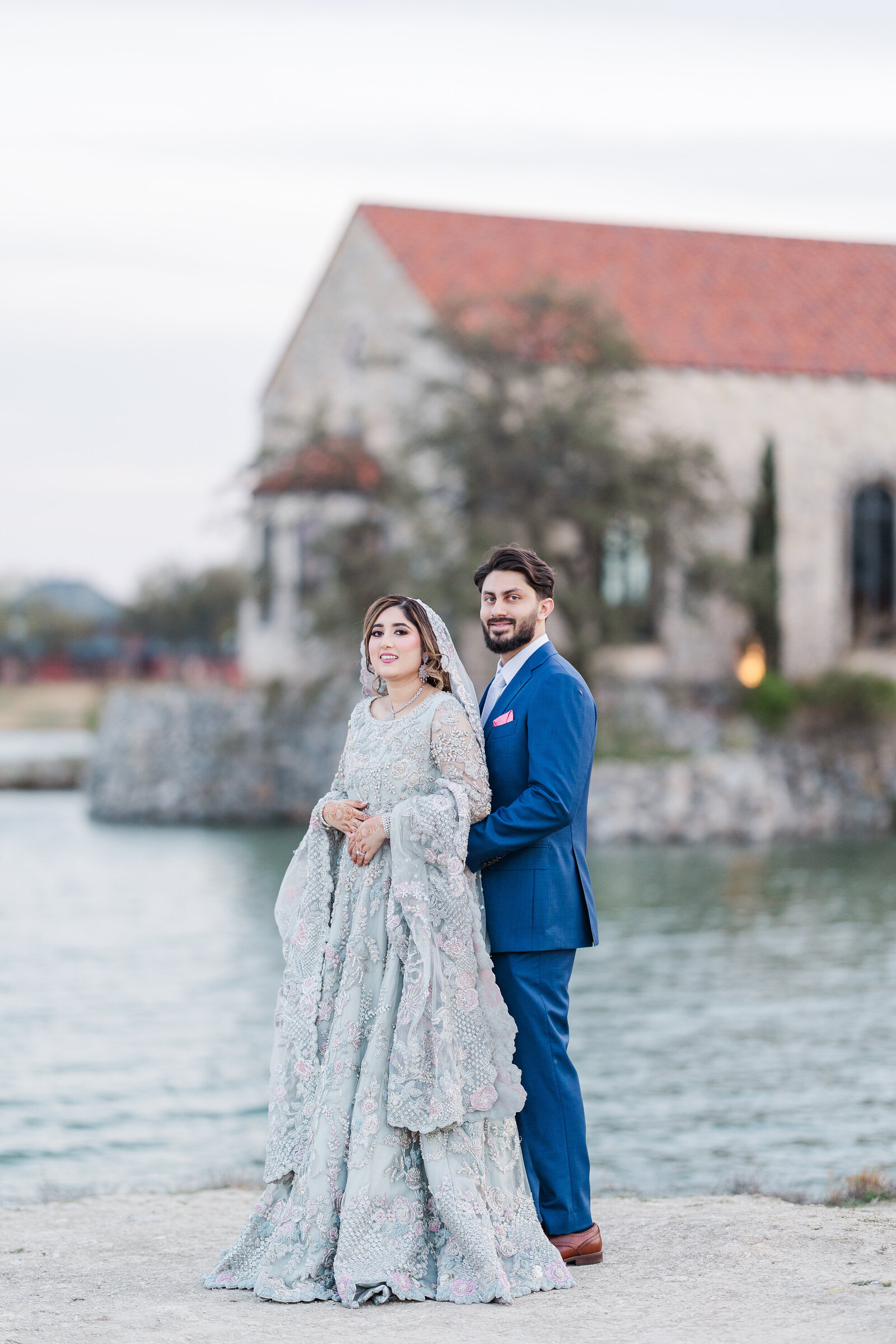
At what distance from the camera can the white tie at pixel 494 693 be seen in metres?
5.29

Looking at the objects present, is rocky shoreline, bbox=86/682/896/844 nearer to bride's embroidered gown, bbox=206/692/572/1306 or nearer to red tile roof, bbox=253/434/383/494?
red tile roof, bbox=253/434/383/494

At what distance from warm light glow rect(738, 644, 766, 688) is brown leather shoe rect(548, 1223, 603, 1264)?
24757 mm

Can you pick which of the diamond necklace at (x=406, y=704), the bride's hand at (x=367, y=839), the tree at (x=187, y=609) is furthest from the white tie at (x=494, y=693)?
the tree at (x=187, y=609)

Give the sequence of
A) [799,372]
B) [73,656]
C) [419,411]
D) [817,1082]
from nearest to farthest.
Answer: [817,1082] < [419,411] < [799,372] < [73,656]

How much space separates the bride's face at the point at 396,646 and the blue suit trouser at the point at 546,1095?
2.98ft

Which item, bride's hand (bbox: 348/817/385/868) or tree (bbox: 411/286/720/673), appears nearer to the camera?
bride's hand (bbox: 348/817/385/868)

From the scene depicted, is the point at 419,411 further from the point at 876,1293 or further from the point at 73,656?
the point at 73,656

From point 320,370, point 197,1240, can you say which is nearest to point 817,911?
point 197,1240

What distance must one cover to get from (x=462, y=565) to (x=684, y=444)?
4569mm

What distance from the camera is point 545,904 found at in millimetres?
5078

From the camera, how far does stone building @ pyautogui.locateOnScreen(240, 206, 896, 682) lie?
28969 millimetres

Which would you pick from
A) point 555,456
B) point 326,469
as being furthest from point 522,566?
point 326,469

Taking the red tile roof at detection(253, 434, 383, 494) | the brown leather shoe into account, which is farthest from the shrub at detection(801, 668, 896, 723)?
the brown leather shoe

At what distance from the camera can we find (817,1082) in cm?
1011
